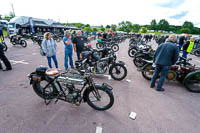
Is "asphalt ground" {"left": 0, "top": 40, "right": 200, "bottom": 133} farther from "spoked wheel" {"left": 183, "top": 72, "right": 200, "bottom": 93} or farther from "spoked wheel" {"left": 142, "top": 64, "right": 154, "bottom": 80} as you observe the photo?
"spoked wheel" {"left": 142, "top": 64, "right": 154, "bottom": 80}

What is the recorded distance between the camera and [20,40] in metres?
9.38

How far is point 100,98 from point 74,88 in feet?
2.09

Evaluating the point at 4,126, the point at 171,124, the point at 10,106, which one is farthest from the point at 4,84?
the point at 171,124

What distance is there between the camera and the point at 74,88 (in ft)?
7.38

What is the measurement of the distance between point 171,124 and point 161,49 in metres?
1.89

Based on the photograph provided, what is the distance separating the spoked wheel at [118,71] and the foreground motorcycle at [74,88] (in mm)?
1577

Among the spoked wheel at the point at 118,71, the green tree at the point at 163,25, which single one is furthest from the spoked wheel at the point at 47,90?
the green tree at the point at 163,25

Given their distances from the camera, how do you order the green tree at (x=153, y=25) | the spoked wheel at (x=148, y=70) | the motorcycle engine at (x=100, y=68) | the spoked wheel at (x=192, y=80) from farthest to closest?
the green tree at (x=153, y=25)
the motorcycle engine at (x=100, y=68)
the spoked wheel at (x=148, y=70)
the spoked wheel at (x=192, y=80)

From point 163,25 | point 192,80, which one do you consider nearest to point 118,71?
point 192,80

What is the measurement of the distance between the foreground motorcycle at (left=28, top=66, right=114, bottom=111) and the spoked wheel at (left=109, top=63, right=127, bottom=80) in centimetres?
158

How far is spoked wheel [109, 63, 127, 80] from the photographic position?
377 cm

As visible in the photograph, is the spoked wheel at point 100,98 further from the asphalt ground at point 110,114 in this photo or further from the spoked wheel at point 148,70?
the spoked wheel at point 148,70

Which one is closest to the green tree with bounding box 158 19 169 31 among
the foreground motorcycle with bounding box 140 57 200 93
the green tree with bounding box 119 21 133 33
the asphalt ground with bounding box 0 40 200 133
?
the green tree with bounding box 119 21 133 33

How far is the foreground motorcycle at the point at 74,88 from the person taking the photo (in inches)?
82.3
